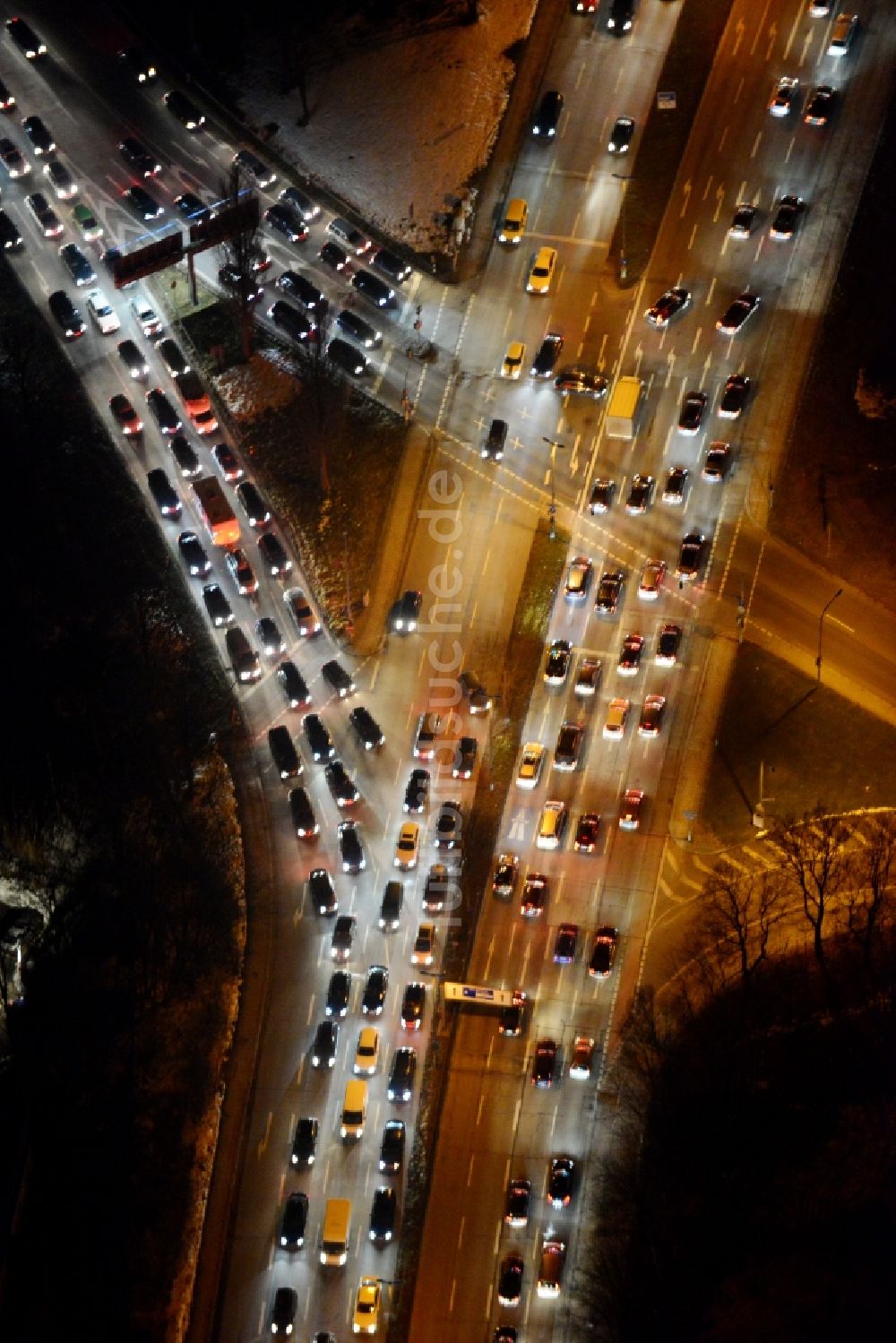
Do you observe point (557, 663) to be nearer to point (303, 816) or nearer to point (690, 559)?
point (690, 559)

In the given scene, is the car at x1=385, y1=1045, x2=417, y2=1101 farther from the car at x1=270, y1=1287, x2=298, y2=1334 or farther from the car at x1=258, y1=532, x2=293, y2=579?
the car at x1=258, y1=532, x2=293, y2=579

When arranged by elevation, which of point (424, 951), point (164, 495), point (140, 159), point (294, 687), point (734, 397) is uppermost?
point (140, 159)

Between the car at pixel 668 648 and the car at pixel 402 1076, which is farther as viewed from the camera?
the car at pixel 668 648

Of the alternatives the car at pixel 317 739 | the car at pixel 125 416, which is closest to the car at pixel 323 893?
the car at pixel 317 739

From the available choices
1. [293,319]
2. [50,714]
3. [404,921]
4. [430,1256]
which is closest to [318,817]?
[404,921]

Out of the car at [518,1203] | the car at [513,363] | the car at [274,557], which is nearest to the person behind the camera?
the car at [518,1203]

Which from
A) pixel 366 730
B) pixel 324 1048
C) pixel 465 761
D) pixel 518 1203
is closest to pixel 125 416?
pixel 366 730

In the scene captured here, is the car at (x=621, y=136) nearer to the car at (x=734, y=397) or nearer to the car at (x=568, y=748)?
the car at (x=734, y=397)
